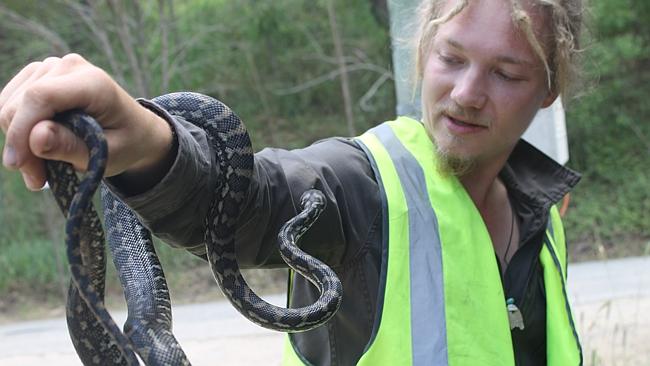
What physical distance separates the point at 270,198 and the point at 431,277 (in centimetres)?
53

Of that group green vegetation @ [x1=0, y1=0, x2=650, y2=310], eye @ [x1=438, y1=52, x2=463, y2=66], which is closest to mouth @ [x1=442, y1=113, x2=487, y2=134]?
eye @ [x1=438, y1=52, x2=463, y2=66]

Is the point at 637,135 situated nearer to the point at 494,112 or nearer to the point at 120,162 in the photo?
the point at 494,112

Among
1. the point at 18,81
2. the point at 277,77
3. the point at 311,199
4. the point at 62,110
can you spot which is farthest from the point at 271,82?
the point at 62,110

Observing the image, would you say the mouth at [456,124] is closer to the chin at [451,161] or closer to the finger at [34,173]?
the chin at [451,161]

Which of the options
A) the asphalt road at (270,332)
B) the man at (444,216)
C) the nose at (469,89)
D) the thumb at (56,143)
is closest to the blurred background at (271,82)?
the asphalt road at (270,332)

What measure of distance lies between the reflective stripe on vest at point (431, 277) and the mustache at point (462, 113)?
0.11 meters

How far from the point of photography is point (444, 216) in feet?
7.56

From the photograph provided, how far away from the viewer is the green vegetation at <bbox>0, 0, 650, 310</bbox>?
1352cm

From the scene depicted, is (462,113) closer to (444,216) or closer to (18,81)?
(444,216)

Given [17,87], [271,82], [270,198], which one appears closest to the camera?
[17,87]

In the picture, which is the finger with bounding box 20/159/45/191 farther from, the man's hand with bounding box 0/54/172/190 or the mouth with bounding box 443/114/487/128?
the mouth with bounding box 443/114/487/128

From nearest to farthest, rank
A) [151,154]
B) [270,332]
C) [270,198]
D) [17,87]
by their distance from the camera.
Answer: [17,87]
[151,154]
[270,198]
[270,332]

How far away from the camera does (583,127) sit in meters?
14.9

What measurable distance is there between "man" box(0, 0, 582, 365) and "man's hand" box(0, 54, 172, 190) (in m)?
0.29
